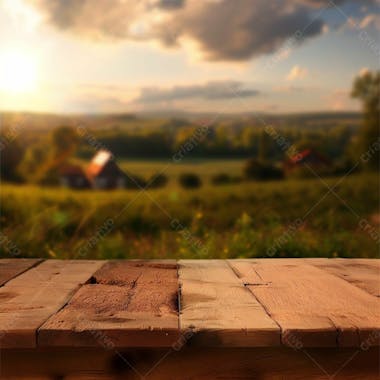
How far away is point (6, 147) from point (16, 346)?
427 inches

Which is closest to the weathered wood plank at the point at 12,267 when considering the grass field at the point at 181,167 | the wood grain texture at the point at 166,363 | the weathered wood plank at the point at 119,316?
the weathered wood plank at the point at 119,316

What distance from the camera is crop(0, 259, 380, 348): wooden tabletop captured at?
166 centimetres

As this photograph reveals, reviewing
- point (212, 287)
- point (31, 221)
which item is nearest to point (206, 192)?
point (31, 221)

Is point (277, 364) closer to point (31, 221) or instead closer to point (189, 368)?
point (189, 368)

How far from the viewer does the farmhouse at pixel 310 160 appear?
1153cm

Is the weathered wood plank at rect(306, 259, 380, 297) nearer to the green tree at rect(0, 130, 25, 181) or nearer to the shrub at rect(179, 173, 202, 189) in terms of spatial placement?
the shrub at rect(179, 173, 202, 189)

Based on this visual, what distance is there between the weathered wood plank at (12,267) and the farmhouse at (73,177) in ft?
28.2

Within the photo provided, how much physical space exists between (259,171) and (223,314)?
10.6 m

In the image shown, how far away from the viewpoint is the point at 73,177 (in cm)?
1195

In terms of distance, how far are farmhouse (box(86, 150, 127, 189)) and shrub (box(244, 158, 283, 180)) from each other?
2901mm

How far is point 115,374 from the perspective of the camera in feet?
5.88

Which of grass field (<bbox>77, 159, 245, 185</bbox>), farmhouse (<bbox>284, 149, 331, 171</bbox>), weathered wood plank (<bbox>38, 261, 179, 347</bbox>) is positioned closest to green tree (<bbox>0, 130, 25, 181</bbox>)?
grass field (<bbox>77, 159, 245, 185</bbox>)

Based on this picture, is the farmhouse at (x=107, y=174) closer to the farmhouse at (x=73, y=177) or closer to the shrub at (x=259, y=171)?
the farmhouse at (x=73, y=177)

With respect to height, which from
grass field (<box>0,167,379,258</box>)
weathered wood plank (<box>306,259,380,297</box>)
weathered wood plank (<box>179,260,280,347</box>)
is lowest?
grass field (<box>0,167,379,258</box>)
